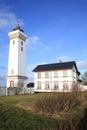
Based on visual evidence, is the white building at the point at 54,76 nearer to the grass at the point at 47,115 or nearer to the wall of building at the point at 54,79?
the wall of building at the point at 54,79

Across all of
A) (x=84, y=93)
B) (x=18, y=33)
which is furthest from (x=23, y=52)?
(x=84, y=93)

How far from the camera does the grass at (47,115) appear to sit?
23.4ft

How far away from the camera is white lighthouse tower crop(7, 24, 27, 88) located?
3950 centimetres

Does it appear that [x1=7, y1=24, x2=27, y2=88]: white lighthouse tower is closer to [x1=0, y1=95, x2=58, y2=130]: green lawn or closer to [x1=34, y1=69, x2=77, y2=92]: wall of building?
[x1=34, y1=69, x2=77, y2=92]: wall of building

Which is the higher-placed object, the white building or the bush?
the white building

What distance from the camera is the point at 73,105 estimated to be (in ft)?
34.2

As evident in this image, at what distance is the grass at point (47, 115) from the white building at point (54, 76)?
92.7 feet

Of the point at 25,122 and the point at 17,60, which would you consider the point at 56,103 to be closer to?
the point at 25,122

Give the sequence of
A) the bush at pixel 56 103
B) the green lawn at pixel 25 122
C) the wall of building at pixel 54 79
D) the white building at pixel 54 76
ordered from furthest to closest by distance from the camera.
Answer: the white building at pixel 54 76, the wall of building at pixel 54 79, the bush at pixel 56 103, the green lawn at pixel 25 122

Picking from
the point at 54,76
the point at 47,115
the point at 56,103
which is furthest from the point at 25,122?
the point at 54,76

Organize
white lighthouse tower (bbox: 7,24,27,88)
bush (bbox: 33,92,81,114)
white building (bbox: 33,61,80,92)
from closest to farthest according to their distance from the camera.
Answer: bush (bbox: 33,92,81,114), white lighthouse tower (bbox: 7,24,27,88), white building (bbox: 33,61,80,92)

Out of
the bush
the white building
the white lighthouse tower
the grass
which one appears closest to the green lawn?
the grass

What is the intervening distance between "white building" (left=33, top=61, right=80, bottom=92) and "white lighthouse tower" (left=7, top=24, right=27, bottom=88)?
3.82 metres

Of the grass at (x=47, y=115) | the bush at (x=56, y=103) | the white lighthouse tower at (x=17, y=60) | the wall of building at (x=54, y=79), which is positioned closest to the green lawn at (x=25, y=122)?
the grass at (x=47, y=115)
